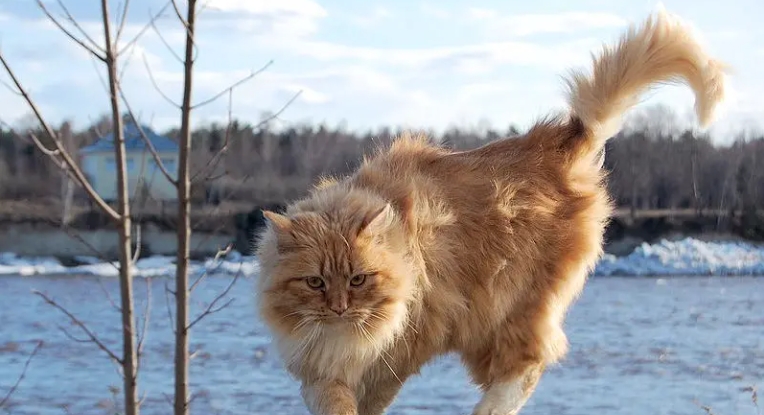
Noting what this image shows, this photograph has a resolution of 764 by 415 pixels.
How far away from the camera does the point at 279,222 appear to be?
419 cm

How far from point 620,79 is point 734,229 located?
37.9m

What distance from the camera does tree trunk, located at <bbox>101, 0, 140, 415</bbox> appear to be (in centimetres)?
390

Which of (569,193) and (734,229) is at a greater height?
(569,193)

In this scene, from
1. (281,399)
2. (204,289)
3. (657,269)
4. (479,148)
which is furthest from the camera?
(657,269)

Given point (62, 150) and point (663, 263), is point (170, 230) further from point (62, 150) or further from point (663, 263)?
point (62, 150)

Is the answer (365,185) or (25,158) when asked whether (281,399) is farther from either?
(25,158)

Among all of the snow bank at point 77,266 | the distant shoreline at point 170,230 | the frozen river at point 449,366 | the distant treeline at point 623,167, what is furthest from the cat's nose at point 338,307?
the distant shoreline at point 170,230

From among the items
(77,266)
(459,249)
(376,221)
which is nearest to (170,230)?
(77,266)

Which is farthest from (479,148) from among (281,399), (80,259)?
(80,259)

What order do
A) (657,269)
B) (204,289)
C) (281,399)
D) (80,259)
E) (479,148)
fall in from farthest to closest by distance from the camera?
(80,259), (657,269), (204,289), (281,399), (479,148)

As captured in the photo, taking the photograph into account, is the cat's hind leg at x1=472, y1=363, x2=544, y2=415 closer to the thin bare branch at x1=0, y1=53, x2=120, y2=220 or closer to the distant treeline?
the thin bare branch at x1=0, y1=53, x2=120, y2=220

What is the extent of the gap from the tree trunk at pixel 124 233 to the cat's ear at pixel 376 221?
0.94 meters

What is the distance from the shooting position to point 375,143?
5.04 m

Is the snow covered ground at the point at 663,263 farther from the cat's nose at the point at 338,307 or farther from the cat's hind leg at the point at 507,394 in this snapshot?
the cat's nose at the point at 338,307
